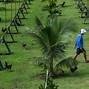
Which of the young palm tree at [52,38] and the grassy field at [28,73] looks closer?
the grassy field at [28,73]

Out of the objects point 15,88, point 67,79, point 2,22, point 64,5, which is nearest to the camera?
point 15,88

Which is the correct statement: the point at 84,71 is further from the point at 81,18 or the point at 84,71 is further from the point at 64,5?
the point at 64,5

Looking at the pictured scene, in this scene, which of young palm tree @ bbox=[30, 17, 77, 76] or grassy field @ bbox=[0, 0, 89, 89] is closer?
grassy field @ bbox=[0, 0, 89, 89]

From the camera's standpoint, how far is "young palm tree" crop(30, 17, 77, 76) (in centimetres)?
1672

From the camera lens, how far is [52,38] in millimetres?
16750

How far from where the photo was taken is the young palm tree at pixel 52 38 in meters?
16.7

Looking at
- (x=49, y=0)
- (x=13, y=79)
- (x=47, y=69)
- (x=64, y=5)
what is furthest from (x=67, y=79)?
(x=64, y=5)

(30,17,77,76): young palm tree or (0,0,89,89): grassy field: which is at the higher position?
(30,17,77,76): young palm tree

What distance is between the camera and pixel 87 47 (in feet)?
77.4

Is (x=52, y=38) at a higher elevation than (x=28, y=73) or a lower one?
higher

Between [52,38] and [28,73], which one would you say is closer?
[52,38]

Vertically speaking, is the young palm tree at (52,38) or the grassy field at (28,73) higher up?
the young palm tree at (52,38)

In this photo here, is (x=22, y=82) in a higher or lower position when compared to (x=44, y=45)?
lower

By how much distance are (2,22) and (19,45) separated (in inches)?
403
